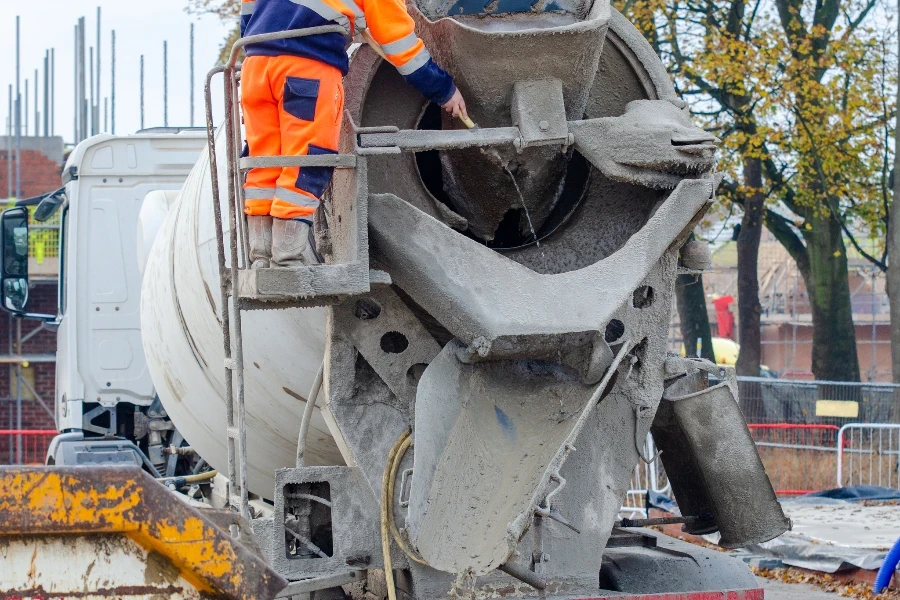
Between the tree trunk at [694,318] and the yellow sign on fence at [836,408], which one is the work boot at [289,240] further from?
the tree trunk at [694,318]

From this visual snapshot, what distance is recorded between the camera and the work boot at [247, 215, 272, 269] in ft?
12.7

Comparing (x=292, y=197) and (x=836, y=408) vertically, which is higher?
(x=292, y=197)

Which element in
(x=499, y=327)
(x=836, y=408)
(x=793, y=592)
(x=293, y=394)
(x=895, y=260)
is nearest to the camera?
(x=499, y=327)

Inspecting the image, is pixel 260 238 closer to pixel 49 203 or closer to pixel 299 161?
pixel 299 161

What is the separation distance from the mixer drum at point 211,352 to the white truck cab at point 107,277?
2498mm

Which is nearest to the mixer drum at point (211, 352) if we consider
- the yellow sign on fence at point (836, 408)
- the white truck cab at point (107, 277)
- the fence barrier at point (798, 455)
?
the white truck cab at point (107, 277)

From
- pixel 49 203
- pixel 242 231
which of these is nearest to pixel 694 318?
pixel 49 203

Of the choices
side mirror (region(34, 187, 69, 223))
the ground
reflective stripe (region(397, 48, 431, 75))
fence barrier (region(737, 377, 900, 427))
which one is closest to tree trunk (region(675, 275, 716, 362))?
fence barrier (region(737, 377, 900, 427))

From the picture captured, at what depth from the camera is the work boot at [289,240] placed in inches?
151

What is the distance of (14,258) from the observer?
29.2ft

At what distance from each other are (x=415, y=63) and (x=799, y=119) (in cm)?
1533

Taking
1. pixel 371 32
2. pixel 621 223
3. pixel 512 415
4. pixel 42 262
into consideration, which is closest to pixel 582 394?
pixel 512 415

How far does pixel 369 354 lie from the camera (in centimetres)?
406

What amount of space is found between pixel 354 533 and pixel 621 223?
139 centimetres
